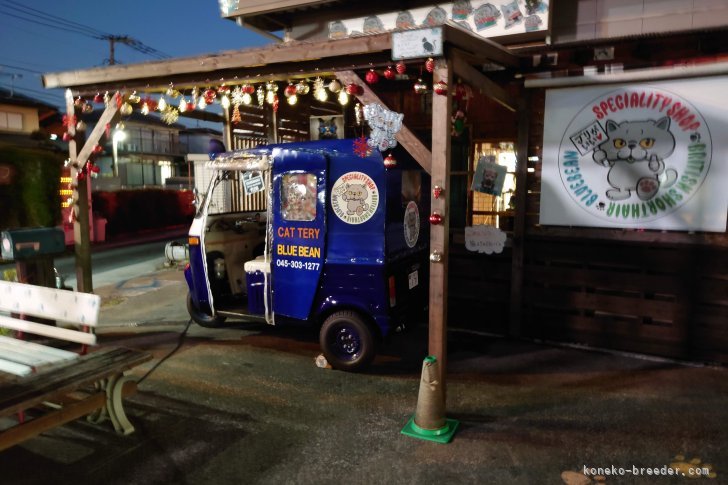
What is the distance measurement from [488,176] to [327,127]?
13.5 ft

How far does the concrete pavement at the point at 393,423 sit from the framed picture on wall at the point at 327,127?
435 centimetres

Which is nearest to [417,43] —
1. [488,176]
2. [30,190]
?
[488,176]

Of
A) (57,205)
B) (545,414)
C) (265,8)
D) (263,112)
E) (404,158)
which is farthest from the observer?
(57,205)

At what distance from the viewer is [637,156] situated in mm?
5637

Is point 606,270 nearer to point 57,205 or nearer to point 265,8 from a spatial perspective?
point 265,8

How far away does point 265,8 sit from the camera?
26.7ft

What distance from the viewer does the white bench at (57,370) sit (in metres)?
3.26

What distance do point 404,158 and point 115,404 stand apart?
3.62 metres

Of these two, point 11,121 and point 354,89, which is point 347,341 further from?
point 11,121

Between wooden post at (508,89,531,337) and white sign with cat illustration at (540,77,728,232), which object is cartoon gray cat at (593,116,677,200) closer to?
white sign with cat illustration at (540,77,728,232)

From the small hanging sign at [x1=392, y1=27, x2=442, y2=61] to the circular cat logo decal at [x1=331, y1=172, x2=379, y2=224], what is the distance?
138 centimetres

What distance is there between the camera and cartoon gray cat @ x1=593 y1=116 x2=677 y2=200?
5.52 m

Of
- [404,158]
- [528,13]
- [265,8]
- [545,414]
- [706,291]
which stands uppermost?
[265,8]

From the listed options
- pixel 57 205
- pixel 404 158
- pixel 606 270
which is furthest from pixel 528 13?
pixel 57 205
